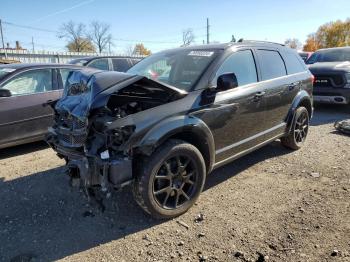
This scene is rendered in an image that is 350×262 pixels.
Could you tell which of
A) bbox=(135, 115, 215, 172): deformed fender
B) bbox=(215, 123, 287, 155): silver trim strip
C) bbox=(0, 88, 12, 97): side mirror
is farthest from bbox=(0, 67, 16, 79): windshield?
bbox=(215, 123, 287, 155): silver trim strip

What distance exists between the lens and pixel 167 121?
340 centimetres

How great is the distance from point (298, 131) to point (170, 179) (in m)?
3.21

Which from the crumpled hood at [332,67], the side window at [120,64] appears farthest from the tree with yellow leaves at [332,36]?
the side window at [120,64]

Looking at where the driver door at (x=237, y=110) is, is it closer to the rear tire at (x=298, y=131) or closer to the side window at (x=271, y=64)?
the side window at (x=271, y=64)

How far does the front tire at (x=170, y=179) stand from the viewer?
3314 mm

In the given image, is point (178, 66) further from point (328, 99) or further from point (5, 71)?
point (328, 99)

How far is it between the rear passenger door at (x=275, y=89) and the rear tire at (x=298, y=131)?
311 mm

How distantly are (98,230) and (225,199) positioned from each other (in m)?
1.55

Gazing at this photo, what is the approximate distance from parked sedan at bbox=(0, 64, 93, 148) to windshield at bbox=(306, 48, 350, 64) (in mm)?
8381

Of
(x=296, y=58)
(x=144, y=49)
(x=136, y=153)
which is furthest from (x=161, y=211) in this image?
(x=144, y=49)

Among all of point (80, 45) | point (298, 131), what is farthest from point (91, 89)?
point (80, 45)

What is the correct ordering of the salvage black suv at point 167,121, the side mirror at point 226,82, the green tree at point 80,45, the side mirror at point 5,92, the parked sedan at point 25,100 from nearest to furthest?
the salvage black suv at point 167,121
the side mirror at point 226,82
the side mirror at point 5,92
the parked sedan at point 25,100
the green tree at point 80,45

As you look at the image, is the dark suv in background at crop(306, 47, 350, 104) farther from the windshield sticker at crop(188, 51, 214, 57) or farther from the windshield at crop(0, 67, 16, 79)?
the windshield at crop(0, 67, 16, 79)

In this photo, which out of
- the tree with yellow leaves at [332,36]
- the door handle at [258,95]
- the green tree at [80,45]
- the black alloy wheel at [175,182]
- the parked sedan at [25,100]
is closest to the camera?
the black alloy wheel at [175,182]
